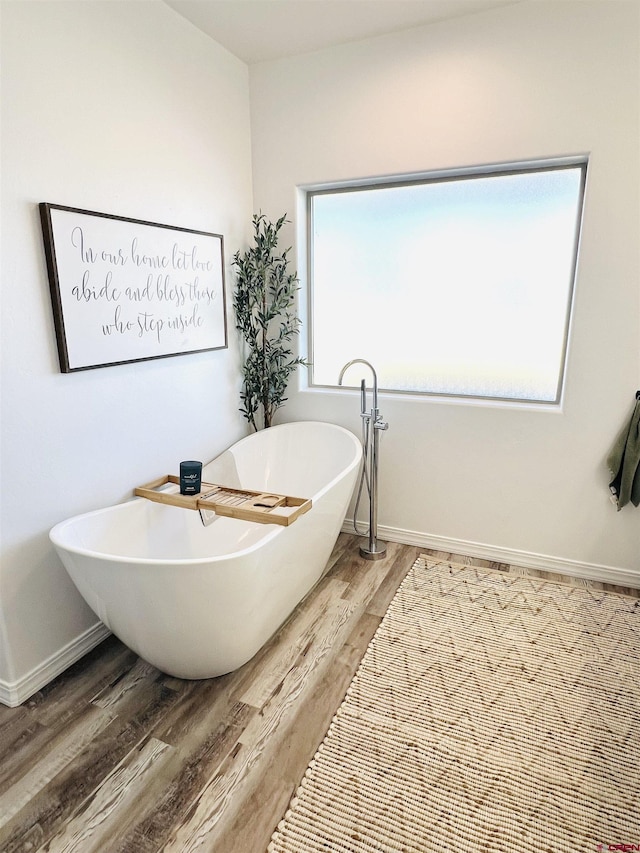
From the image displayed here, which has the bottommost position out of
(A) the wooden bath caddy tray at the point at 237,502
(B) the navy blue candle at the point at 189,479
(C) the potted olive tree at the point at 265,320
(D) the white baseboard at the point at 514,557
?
(D) the white baseboard at the point at 514,557

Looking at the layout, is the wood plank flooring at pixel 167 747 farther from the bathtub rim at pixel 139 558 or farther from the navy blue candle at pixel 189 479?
the navy blue candle at pixel 189 479

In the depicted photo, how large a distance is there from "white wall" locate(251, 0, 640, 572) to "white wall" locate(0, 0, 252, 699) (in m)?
0.64

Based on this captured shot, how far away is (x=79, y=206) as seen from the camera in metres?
1.93

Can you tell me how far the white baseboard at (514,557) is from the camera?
264 cm

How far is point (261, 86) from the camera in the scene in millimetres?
2879

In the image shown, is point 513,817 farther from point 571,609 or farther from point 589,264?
point 589,264

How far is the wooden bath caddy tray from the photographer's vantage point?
1989 mm

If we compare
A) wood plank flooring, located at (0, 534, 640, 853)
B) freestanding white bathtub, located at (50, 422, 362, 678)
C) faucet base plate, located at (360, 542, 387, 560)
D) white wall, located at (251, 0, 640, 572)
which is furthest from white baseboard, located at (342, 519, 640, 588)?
wood plank flooring, located at (0, 534, 640, 853)

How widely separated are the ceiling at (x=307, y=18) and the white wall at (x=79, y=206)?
11 centimetres

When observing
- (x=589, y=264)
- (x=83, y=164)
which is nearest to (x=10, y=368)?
(x=83, y=164)

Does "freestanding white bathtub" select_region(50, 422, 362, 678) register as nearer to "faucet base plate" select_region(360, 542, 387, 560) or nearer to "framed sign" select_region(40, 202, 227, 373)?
"faucet base plate" select_region(360, 542, 387, 560)

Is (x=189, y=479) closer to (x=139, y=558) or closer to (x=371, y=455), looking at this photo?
(x=139, y=558)

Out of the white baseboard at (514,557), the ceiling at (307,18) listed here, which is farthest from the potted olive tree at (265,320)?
the white baseboard at (514,557)

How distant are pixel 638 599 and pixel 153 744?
2.37 meters
